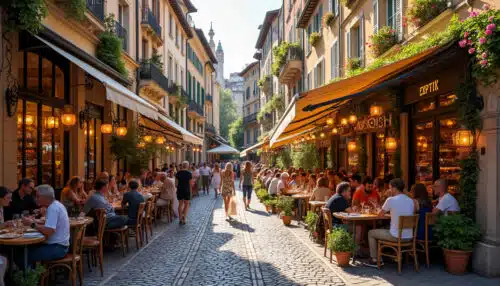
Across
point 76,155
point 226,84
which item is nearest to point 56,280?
point 76,155

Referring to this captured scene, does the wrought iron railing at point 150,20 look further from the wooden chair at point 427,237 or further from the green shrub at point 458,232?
the green shrub at point 458,232

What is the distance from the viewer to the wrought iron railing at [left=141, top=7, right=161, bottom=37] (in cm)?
2083

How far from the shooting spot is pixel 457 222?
7.48 metres

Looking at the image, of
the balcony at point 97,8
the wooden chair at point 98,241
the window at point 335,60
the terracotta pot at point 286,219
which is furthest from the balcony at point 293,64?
the wooden chair at point 98,241

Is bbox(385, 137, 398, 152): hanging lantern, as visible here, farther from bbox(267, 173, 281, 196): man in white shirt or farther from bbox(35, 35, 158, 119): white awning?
bbox(35, 35, 158, 119): white awning

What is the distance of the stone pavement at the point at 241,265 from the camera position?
7.21m

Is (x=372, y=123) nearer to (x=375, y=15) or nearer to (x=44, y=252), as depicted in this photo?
(x=375, y=15)

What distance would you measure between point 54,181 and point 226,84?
3746 inches

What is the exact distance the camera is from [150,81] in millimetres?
20297

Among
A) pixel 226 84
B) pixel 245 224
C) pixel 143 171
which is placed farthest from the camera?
pixel 226 84

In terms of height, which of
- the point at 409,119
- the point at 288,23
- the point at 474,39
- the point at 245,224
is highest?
the point at 288,23

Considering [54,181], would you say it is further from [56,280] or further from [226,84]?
[226,84]

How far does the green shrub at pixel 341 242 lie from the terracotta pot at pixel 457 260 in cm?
151

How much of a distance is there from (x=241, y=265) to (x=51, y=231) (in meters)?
3.32
